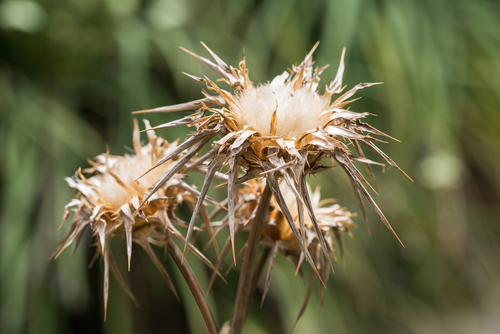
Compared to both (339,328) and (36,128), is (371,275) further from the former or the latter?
(36,128)

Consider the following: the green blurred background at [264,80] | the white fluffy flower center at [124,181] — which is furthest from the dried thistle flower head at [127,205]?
the green blurred background at [264,80]

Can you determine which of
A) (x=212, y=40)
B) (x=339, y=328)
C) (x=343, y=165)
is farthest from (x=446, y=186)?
(x=343, y=165)

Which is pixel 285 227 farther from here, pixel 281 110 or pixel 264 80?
pixel 264 80

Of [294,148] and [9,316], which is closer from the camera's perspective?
[294,148]

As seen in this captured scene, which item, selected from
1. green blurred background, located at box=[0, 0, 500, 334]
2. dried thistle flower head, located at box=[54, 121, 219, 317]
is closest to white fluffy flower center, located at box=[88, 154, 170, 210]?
dried thistle flower head, located at box=[54, 121, 219, 317]

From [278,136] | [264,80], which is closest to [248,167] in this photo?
[278,136]

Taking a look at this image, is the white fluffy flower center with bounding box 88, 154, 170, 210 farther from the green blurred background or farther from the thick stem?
the green blurred background
